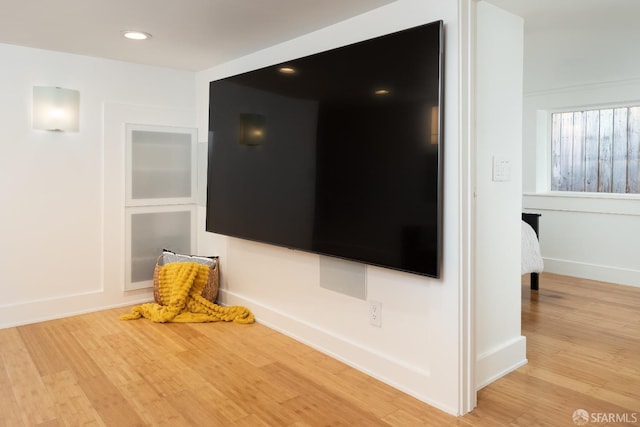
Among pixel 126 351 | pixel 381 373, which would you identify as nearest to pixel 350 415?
pixel 381 373

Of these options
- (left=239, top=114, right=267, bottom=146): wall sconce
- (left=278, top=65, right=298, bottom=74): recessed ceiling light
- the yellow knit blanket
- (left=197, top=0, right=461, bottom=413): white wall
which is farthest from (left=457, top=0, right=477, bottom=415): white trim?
the yellow knit blanket

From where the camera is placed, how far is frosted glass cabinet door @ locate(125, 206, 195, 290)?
407 centimetres

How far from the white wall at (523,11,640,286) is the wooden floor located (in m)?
1.55

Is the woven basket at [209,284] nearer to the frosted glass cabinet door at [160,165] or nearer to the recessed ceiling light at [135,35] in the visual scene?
the frosted glass cabinet door at [160,165]

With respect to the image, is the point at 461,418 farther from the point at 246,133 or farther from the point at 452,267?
the point at 246,133

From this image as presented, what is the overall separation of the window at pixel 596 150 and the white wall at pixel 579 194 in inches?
6.2

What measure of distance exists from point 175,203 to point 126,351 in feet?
5.17

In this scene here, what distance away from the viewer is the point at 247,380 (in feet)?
8.66

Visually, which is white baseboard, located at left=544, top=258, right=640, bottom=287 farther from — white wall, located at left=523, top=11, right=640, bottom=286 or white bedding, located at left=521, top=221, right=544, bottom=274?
white bedding, located at left=521, top=221, right=544, bottom=274

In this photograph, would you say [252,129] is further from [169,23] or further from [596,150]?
[596,150]

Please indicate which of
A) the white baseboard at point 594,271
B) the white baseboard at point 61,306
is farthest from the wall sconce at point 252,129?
the white baseboard at point 594,271

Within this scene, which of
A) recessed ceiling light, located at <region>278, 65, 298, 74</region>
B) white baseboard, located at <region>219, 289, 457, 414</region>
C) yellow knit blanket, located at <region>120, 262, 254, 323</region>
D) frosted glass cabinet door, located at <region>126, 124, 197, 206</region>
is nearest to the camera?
white baseboard, located at <region>219, 289, 457, 414</region>

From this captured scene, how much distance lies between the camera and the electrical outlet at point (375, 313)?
265 cm

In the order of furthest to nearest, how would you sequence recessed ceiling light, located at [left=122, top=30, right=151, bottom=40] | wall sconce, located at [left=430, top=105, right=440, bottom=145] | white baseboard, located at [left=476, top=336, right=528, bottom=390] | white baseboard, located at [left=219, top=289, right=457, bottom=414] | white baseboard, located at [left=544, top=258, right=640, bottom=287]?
white baseboard, located at [left=544, top=258, right=640, bottom=287], recessed ceiling light, located at [left=122, top=30, right=151, bottom=40], white baseboard, located at [left=476, top=336, right=528, bottom=390], white baseboard, located at [left=219, top=289, right=457, bottom=414], wall sconce, located at [left=430, top=105, right=440, bottom=145]
